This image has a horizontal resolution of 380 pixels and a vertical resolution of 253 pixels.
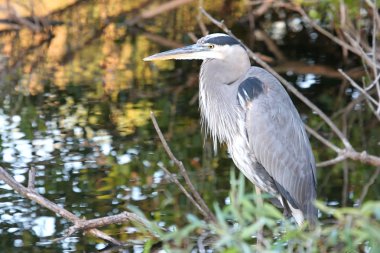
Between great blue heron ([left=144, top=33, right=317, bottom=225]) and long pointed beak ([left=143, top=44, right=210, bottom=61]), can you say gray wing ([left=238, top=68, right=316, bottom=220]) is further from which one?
long pointed beak ([left=143, top=44, right=210, bottom=61])

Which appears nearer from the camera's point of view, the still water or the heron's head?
the heron's head

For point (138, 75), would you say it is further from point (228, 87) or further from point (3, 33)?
point (228, 87)

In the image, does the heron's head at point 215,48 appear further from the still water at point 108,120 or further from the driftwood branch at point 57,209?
the still water at point 108,120

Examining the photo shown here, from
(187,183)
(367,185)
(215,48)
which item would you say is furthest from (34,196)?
(367,185)

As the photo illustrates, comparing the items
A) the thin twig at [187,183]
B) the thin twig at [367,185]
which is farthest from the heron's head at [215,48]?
the thin twig at [367,185]

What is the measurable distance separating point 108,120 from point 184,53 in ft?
10.4

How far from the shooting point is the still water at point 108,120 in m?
5.59

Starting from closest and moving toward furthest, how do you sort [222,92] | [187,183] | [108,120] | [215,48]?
1. [187,183]
2. [215,48]
3. [222,92]
4. [108,120]

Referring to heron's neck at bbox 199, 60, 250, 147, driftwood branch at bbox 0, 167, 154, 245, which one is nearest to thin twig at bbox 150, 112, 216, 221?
driftwood branch at bbox 0, 167, 154, 245

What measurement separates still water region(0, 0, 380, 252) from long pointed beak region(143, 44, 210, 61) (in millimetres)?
1043

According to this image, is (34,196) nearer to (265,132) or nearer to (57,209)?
(57,209)

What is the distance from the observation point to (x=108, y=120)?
303 inches

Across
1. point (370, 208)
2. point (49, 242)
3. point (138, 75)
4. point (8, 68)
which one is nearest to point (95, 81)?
point (138, 75)

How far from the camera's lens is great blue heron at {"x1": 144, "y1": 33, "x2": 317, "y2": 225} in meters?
4.57
